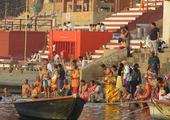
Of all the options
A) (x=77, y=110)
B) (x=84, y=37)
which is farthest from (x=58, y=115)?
(x=84, y=37)

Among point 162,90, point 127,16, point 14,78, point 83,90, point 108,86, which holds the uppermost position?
point 127,16

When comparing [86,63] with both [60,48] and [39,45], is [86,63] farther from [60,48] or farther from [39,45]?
[39,45]

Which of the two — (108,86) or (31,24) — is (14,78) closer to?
(31,24)

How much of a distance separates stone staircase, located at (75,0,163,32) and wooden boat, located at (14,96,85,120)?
2294 centimetres

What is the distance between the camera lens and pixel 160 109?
22109 millimetres

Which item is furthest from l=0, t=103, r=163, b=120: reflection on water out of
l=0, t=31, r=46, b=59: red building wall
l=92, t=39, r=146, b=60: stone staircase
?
l=0, t=31, r=46, b=59: red building wall

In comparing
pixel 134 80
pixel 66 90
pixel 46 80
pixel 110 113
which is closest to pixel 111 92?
pixel 134 80

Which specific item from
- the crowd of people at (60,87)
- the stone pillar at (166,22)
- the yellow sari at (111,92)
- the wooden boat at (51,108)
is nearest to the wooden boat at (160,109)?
the wooden boat at (51,108)

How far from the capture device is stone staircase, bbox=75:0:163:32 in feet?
156

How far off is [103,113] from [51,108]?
106 inches

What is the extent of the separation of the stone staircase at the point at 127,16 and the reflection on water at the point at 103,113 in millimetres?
19318

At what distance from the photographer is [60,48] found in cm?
4834

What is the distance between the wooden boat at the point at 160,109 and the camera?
21.9 m

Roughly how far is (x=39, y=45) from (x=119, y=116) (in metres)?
28.2
